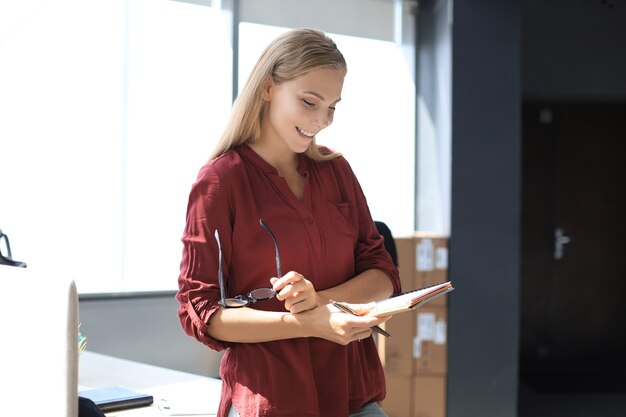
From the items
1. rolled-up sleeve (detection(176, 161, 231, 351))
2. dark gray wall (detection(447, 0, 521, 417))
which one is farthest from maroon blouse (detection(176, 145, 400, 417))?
dark gray wall (detection(447, 0, 521, 417))

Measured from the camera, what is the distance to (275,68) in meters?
1.48

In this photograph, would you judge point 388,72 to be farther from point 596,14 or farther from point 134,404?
point 134,404

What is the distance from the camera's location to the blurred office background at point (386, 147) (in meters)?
4.60

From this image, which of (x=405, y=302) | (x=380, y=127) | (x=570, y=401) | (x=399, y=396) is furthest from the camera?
(x=380, y=127)

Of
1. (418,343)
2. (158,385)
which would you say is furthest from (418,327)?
(158,385)

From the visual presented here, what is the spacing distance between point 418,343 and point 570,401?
4.92 feet

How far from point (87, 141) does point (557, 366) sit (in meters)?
4.53

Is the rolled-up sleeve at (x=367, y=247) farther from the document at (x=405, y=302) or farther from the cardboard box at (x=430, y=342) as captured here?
the cardboard box at (x=430, y=342)

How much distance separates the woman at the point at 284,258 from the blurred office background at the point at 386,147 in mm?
3316

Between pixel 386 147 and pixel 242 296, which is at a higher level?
pixel 386 147

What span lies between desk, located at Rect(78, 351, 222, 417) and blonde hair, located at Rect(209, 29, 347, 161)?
0.77 meters

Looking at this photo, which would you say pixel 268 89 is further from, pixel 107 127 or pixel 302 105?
pixel 107 127

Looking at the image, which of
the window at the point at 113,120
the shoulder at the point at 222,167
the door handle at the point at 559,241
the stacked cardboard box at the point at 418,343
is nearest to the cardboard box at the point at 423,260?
the stacked cardboard box at the point at 418,343

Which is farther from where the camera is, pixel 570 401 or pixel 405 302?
pixel 570 401
